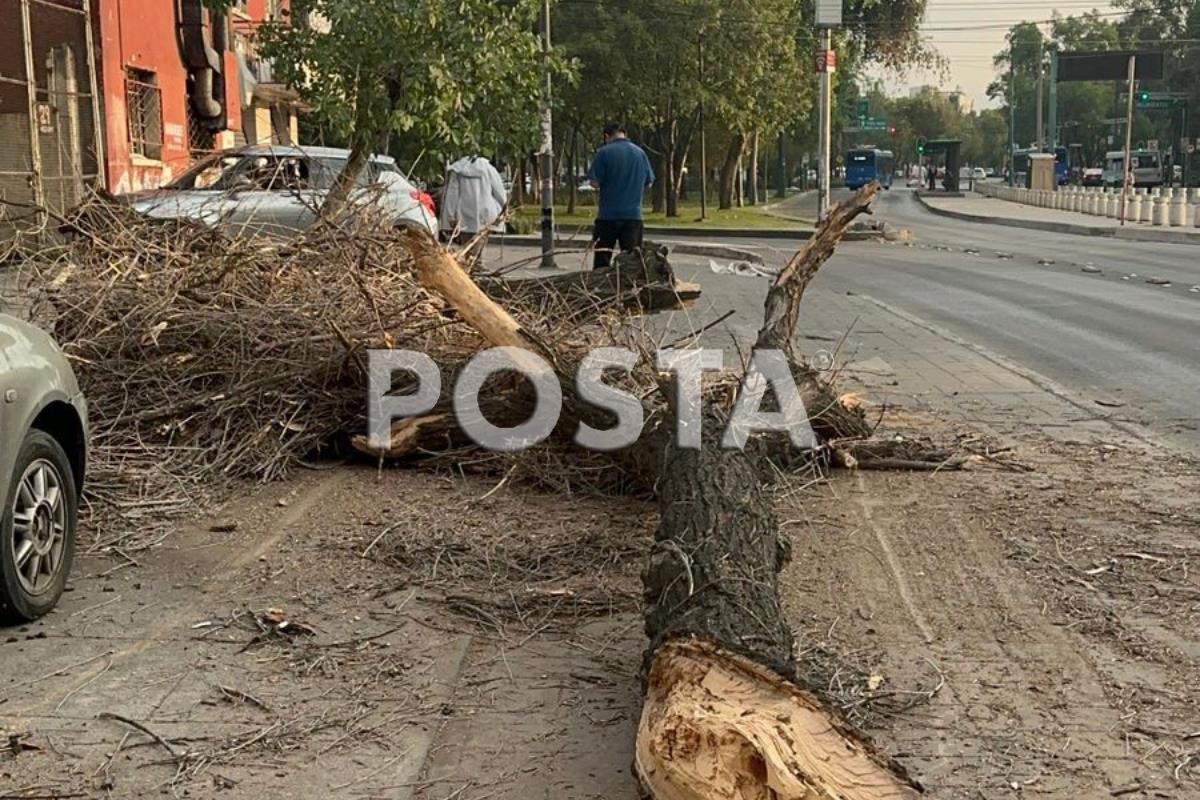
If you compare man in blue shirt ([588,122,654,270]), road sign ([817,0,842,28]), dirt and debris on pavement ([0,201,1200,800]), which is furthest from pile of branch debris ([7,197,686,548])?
road sign ([817,0,842,28])

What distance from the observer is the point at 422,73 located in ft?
42.4

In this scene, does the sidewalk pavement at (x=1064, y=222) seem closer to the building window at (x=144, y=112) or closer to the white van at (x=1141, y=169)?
the building window at (x=144, y=112)

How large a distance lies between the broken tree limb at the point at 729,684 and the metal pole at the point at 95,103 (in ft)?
48.7

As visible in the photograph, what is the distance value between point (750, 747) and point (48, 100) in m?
17.0

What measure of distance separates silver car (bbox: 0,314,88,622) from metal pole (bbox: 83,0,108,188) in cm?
1342

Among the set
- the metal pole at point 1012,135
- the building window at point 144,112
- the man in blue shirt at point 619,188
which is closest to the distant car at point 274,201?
the man in blue shirt at point 619,188

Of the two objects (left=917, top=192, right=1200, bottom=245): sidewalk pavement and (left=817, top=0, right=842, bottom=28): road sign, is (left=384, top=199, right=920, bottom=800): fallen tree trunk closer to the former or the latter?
(left=817, top=0, right=842, bottom=28): road sign

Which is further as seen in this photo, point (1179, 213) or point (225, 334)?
point (1179, 213)

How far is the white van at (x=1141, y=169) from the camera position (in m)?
83.3

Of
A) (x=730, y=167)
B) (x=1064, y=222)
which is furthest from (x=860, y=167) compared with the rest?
(x=1064, y=222)

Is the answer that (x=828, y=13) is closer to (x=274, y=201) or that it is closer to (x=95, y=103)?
(x=95, y=103)

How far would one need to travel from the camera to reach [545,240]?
66.8 ft

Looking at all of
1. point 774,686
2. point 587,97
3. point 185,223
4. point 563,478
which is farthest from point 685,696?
point 587,97

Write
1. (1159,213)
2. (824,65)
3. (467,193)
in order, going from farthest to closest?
(1159,213) < (824,65) < (467,193)
